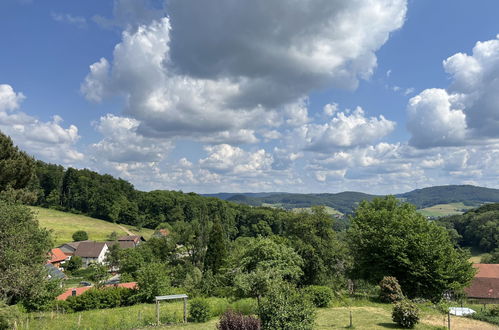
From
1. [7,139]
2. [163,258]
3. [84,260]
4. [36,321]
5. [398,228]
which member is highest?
[7,139]

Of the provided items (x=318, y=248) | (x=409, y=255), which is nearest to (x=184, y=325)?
(x=318, y=248)


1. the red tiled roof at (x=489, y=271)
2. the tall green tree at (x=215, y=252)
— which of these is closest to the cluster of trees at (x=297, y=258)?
the tall green tree at (x=215, y=252)

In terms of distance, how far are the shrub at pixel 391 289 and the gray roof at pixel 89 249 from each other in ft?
238

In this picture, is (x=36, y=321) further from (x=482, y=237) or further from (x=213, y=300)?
(x=482, y=237)

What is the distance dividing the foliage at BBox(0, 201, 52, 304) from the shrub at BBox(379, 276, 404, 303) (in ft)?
79.8

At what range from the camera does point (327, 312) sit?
21.8 meters

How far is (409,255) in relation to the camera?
1093 inches

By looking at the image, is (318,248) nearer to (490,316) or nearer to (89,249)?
(490,316)

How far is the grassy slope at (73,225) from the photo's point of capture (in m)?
87.5

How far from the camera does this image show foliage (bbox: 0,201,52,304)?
1909cm

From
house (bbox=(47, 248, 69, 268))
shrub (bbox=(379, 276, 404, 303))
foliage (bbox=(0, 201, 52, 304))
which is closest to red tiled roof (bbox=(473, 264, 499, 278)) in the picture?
shrub (bbox=(379, 276, 404, 303))

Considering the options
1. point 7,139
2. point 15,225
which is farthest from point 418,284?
point 7,139

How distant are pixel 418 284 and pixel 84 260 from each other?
76.9 m

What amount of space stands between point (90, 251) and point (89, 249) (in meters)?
0.75
